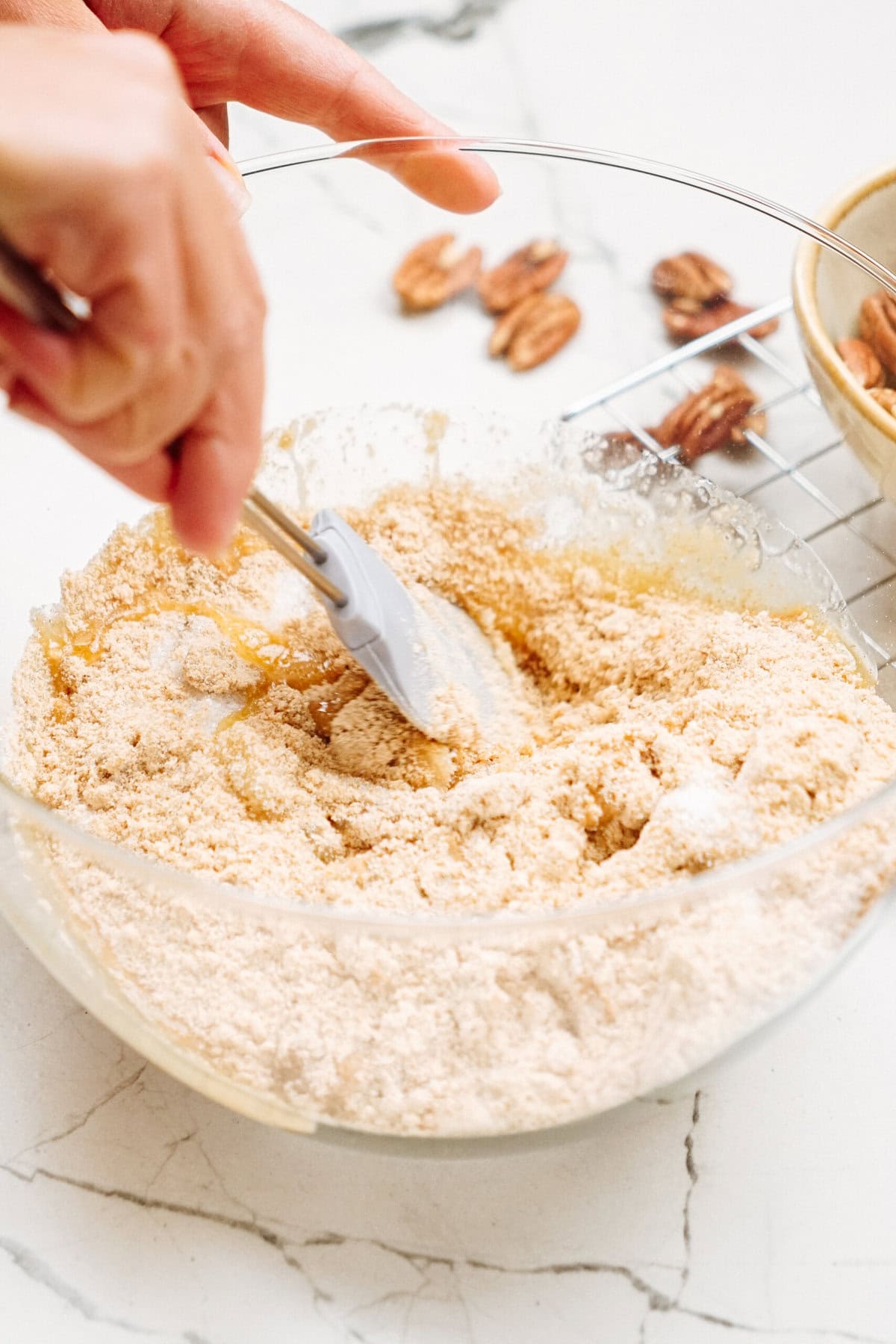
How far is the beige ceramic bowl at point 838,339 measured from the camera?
839 mm

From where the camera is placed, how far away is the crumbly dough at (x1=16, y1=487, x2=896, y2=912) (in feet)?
2.22

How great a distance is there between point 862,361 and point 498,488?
11.8 inches

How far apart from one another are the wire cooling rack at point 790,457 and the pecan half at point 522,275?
4.1 inches

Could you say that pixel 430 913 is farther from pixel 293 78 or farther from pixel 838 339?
pixel 293 78

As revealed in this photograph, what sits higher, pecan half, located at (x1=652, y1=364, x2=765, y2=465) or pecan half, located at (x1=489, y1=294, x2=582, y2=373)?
pecan half, located at (x1=489, y1=294, x2=582, y2=373)

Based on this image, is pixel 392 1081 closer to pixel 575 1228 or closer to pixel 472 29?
pixel 575 1228

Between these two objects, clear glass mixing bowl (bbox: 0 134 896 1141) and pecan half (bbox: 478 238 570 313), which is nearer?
clear glass mixing bowl (bbox: 0 134 896 1141)

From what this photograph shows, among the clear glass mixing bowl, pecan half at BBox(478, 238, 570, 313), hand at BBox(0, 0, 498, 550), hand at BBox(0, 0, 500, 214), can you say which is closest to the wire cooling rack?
the clear glass mixing bowl

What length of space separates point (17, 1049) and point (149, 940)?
0.16m

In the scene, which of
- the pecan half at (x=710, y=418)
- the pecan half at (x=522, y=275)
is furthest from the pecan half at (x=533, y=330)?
the pecan half at (x=710, y=418)

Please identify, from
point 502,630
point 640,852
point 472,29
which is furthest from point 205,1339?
point 472,29

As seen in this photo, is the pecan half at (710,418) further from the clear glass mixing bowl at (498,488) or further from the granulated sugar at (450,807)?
the granulated sugar at (450,807)

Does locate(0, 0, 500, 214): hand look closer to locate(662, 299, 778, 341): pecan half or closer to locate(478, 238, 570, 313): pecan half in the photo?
locate(478, 238, 570, 313): pecan half

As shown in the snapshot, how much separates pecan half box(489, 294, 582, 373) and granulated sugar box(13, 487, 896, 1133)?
0.14 m
